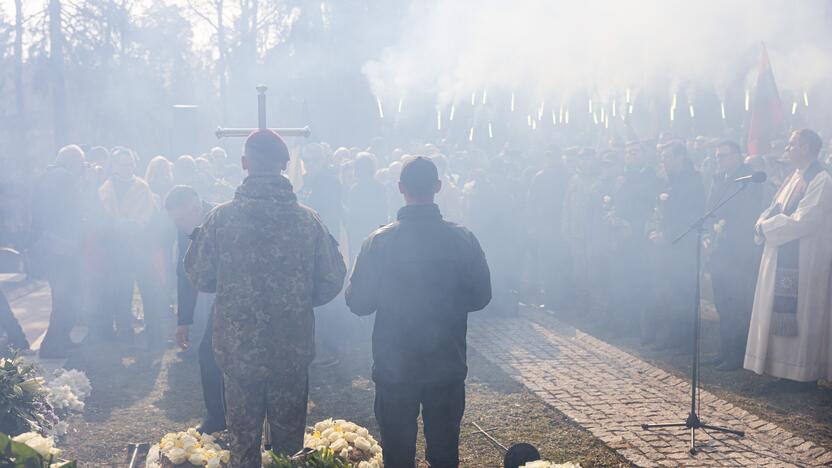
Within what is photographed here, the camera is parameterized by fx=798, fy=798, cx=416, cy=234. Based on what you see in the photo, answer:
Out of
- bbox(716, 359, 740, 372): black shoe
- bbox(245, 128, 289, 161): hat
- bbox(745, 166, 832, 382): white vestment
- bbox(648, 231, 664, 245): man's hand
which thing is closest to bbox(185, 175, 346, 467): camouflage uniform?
bbox(245, 128, 289, 161): hat

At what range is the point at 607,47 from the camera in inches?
732

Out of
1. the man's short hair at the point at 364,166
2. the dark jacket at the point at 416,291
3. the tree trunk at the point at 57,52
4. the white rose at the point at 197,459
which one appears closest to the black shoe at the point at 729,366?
the man's short hair at the point at 364,166

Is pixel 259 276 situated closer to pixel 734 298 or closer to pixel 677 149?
pixel 734 298

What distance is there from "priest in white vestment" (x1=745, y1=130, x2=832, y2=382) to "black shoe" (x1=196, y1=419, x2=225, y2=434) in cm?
513

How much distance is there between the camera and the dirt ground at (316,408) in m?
6.20

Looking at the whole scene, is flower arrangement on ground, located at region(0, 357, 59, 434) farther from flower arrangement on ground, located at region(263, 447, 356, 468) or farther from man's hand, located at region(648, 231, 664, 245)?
man's hand, located at region(648, 231, 664, 245)

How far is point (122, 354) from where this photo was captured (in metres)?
9.37

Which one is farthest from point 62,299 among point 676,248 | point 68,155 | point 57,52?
point 57,52

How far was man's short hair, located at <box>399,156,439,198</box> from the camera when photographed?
15.0ft

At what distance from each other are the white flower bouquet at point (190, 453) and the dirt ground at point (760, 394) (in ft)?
13.5

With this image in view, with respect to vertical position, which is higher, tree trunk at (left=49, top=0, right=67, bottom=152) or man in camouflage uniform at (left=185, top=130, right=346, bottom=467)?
tree trunk at (left=49, top=0, right=67, bottom=152)

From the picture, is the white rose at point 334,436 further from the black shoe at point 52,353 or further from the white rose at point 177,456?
the black shoe at point 52,353

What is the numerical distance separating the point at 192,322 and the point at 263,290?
147 centimetres

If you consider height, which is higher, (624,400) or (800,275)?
(800,275)
